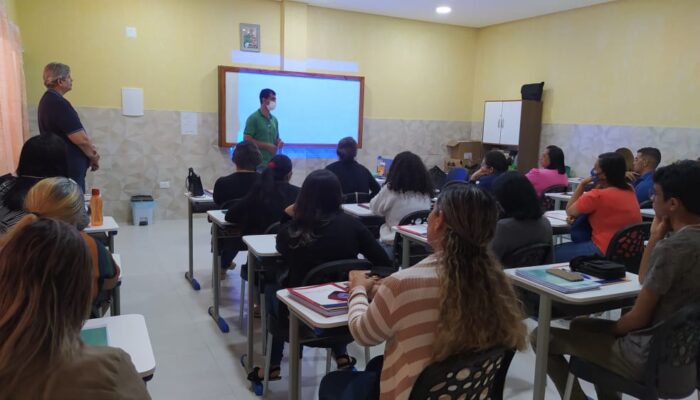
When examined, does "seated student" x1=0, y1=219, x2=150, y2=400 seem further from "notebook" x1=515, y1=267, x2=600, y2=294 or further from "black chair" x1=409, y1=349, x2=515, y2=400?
"notebook" x1=515, y1=267, x2=600, y2=294

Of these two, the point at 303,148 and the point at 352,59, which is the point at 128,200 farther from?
the point at 352,59

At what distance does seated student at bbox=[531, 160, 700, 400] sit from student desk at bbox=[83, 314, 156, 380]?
1.69m

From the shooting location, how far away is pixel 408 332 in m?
1.49

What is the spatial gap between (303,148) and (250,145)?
3845 millimetres

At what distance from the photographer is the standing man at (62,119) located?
12.5 ft

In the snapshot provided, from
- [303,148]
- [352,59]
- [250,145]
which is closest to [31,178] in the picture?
[250,145]

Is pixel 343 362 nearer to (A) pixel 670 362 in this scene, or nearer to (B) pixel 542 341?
(B) pixel 542 341

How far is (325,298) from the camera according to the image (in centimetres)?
202

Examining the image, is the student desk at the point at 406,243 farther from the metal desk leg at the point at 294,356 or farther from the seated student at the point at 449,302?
the seated student at the point at 449,302

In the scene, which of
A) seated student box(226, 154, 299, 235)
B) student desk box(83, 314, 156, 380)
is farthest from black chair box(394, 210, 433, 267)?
student desk box(83, 314, 156, 380)

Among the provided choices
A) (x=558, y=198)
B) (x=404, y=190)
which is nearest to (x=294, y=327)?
(x=404, y=190)

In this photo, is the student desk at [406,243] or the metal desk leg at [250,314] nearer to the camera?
the metal desk leg at [250,314]

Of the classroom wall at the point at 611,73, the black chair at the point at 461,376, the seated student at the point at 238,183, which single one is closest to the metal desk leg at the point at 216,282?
the seated student at the point at 238,183

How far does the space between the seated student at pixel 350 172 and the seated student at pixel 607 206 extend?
1.95 meters
